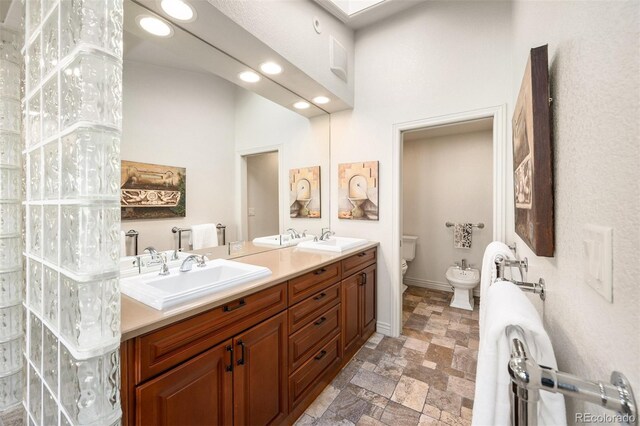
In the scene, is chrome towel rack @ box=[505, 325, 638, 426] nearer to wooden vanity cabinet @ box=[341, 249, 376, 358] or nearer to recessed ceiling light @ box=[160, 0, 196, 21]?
wooden vanity cabinet @ box=[341, 249, 376, 358]

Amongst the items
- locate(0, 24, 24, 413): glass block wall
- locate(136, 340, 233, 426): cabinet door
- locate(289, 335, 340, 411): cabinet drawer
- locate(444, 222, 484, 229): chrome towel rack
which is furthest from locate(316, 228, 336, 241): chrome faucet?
locate(0, 24, 24, 413): glass block wall

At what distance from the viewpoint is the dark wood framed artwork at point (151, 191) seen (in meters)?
1.28

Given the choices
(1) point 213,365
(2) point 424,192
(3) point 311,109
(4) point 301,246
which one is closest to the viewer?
(1) point 213,365

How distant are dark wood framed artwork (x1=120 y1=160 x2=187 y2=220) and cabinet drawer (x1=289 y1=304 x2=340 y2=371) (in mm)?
1012

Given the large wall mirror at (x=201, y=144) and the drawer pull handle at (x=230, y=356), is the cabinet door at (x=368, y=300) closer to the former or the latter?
the large wall mirror at (x=201, y=144)

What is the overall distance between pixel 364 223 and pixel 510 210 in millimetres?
1218

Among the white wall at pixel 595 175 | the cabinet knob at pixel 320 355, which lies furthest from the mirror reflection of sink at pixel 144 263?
the white wall at pixel 595 175

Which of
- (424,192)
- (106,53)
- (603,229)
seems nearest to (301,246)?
(106,53)

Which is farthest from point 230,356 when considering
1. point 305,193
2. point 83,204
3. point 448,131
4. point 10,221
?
point 448,131

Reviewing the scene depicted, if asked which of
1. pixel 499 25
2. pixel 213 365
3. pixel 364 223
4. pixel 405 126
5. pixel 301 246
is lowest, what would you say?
pixel 213 365

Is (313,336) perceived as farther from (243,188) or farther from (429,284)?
(429,284)

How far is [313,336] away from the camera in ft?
5.61

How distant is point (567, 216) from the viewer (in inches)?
26.4

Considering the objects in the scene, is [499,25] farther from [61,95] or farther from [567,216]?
[61,95]
